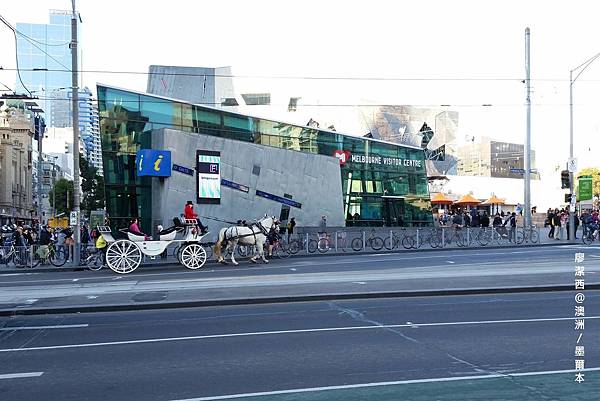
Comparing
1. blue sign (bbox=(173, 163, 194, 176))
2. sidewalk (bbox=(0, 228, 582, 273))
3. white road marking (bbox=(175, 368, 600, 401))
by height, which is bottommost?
sidewalk (bbox=(0, 228, 582, 273))

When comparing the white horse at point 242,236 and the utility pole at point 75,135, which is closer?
the white horse at point 242,236

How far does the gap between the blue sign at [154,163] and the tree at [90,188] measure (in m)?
32.8

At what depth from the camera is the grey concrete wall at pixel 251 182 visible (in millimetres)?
32656

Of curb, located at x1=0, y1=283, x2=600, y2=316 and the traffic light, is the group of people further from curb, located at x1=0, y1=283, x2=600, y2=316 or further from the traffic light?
curb, located at x1=0, y1=283, x2=600, y2=316

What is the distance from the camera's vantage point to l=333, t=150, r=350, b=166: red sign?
39.8 metres

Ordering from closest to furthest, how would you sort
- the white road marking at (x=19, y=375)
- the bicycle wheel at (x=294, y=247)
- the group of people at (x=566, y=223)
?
the white road marking at (x=19, y=375)
the bicycle wheel at (x=294, y=247)
the group of people at (x=566, y=223)

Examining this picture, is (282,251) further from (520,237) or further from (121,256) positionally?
(520,237)

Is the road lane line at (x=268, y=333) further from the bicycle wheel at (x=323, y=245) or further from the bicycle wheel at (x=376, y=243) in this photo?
the bicycle wheel at (x=376, y=243)

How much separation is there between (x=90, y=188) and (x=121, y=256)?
42.8 metres

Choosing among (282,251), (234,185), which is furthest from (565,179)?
(234,185)

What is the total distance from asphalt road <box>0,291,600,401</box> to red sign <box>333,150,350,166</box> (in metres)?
26.9

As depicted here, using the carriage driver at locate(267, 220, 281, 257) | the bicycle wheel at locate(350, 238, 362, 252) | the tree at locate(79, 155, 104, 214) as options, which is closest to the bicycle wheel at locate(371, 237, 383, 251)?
the bicycle wheel at locate(350, 238, 362, 252)

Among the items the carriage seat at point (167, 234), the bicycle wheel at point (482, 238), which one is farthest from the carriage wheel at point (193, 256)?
the bicycle wheel at point (482, 238)

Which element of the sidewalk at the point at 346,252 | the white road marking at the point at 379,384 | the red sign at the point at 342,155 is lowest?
the sidewalk at the point at 346,252
